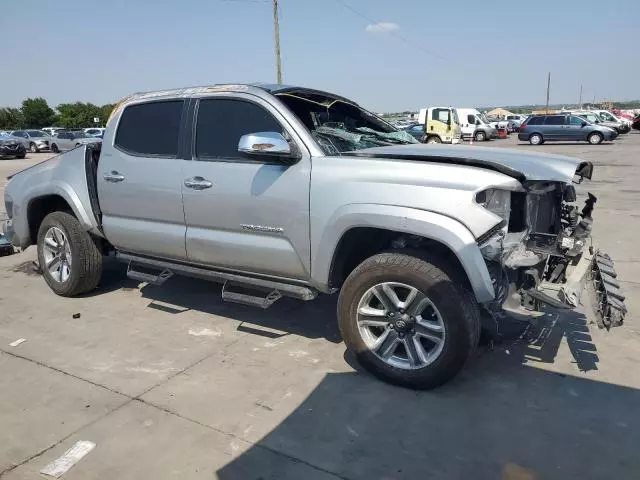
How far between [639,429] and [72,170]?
5.04 metres

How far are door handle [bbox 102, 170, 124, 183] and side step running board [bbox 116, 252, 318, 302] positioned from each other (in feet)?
2.36

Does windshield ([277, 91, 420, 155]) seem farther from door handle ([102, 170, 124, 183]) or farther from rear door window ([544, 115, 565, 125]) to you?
rear door window ([544, 115, 565, 125])

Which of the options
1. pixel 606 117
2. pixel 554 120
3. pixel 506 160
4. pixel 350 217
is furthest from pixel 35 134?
pixel 606 117

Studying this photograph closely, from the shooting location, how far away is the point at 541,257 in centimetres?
344

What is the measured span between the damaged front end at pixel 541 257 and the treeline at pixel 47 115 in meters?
70.9

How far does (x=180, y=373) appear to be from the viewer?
3850mm

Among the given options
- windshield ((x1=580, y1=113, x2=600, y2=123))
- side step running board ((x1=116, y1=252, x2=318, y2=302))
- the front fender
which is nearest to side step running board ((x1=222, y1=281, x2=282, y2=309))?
side step running board ((x1=116, y1=252, x2=318, y2=302))

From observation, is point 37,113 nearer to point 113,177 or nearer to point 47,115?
point 47,115

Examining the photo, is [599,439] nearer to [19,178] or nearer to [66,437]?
[66,437]

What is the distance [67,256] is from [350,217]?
338cm

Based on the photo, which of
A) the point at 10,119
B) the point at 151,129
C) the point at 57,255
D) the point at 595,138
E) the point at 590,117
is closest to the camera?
the point at 151,129

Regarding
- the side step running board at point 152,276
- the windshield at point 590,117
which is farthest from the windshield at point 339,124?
the windshield at point 590,117

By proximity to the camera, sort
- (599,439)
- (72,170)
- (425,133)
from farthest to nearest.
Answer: (425,133), (72,170), (599,439)

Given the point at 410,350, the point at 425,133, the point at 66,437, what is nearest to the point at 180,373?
the point at 66,437
